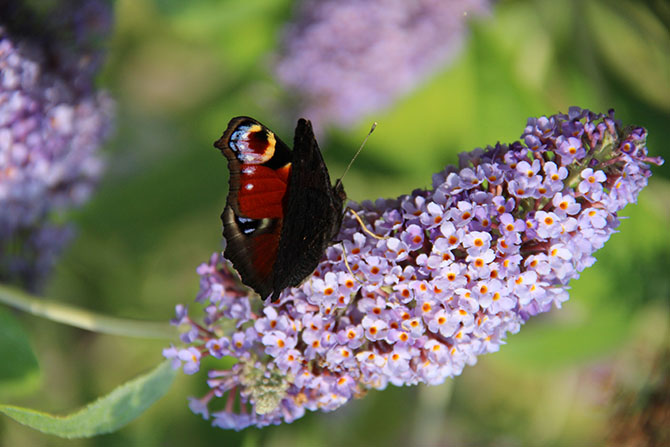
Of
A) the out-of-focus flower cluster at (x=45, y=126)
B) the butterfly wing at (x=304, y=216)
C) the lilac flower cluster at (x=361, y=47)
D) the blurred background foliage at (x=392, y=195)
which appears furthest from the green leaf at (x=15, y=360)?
the lilac flower cluster at (x=361, y=47)

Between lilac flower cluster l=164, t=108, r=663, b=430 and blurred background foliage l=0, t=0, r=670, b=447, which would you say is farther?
blurred background foliage l=0, t=0, r=670, b=447

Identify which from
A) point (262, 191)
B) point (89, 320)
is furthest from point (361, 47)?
point (89, 320)

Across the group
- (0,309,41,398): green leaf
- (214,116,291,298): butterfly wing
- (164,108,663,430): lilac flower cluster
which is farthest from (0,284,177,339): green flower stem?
(214,116,291,298): butterfly wing

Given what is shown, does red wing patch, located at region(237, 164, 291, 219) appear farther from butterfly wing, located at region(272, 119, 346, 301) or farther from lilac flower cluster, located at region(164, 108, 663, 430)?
lilac flower cluster, located at region(164, 108, 663, 430)

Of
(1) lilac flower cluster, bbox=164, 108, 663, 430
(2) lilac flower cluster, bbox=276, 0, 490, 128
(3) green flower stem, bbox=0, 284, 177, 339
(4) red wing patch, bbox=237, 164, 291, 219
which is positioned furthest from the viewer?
(2) lilac flower cluster, bbox=276, 0, 490, 128

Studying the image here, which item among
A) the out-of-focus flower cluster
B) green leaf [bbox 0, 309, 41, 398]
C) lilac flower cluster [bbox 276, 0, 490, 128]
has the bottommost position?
green leaf [bbox 0, 309, 41, 398]

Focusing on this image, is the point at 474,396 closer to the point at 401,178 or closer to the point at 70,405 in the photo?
the point at 401,178
